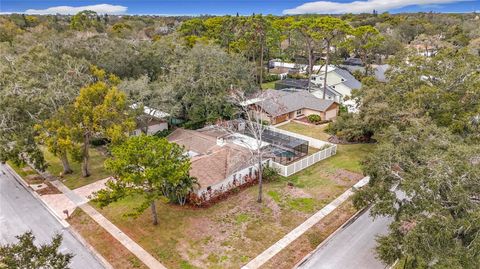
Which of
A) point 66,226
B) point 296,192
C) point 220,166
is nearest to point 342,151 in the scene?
point 296,192

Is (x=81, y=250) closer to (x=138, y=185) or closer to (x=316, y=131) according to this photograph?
(x=138, y=185)

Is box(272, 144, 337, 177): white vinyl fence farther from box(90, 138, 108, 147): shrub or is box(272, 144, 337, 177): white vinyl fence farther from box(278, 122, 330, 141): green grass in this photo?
box(90, 138, 108, 147): shrub

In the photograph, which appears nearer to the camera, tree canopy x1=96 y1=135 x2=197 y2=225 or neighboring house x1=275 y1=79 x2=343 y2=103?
tree canopy x1=96 y1=135 x2=197 y2=225

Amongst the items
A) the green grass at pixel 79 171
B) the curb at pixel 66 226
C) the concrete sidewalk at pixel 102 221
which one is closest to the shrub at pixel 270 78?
the green grass at pixel 79 171

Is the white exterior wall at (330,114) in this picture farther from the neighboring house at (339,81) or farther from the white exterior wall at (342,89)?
the white exterior wall at (342,89)

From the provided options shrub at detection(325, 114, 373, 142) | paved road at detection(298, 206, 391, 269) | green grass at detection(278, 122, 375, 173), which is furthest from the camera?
shrub at detection(325, 114, 373, 142)

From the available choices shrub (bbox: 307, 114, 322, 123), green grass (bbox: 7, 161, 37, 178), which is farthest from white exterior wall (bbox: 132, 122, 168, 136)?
shrub (bbox: 307, 114, 322, 123)
